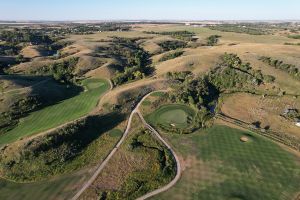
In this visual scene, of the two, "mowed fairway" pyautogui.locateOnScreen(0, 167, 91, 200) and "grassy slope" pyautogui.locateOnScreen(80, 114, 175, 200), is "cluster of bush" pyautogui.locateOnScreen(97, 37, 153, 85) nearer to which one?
"grassy slope" pyautogui.locateOnScreen(80, 114, 175, 200)

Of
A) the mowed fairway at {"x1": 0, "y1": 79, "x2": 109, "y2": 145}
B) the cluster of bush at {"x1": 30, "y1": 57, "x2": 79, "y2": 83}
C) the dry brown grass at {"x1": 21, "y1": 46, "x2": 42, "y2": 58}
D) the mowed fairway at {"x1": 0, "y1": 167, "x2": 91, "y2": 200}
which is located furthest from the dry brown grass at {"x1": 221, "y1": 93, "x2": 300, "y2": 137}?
the dry brown grass at {"x1": 21, "y1": 46, "x2": 42, "y2": 58}

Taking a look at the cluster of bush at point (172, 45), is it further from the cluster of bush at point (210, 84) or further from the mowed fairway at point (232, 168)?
the mowed fairway at point (232, 168)

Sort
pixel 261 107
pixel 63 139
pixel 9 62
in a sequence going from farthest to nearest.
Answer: pixel 9 62 → pixel 261 107 → pixel 63 139

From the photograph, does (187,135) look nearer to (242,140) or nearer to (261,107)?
(242,140)

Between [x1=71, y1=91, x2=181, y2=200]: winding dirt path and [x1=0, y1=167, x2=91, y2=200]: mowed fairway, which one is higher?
[x1=71, y1=91, x2=181, y2=200]: winding dirt path

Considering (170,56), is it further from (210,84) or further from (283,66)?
(283,66)

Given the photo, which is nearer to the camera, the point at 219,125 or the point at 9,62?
the point at 219,125

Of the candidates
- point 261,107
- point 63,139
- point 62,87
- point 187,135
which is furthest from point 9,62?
point 261,107

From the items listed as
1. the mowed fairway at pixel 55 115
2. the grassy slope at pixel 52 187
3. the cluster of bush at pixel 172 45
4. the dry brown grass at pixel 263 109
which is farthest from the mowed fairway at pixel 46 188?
the cluster of bush at pixel 172 45
